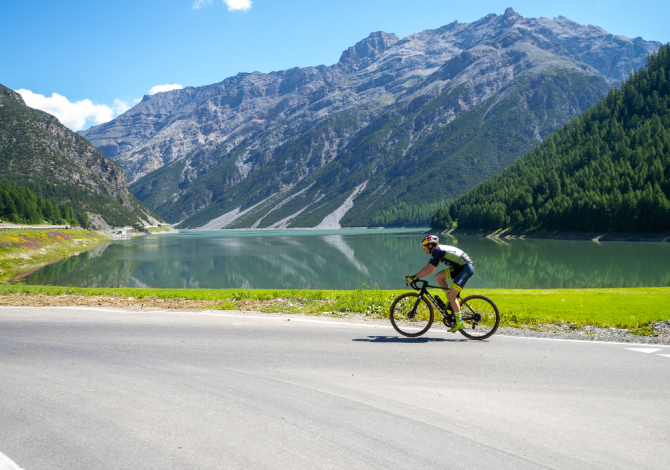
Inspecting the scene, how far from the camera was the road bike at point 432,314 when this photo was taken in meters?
12.6

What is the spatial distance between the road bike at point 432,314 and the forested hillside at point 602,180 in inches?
4428

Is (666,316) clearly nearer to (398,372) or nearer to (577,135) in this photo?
(398,372)

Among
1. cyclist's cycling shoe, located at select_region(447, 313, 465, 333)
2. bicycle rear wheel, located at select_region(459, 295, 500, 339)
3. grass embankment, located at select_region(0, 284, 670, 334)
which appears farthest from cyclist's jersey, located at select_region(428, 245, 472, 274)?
grass embankment, located at select_region(0, 284, 670, 334)

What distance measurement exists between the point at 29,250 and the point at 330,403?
283 feet

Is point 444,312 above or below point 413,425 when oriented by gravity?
above

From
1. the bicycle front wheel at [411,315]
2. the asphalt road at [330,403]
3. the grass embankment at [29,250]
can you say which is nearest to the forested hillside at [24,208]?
the grass embankment at [29,250]

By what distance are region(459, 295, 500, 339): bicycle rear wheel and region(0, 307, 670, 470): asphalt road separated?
1.26ft

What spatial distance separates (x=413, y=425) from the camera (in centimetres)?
667

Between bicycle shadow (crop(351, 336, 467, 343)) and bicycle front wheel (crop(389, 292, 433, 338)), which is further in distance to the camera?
bicycle front wheel (crop(389, 292, 433, 338))

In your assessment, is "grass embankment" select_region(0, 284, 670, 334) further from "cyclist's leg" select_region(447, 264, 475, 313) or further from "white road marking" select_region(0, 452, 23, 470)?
"white road marking" select_region(0, 452, 23, 470)

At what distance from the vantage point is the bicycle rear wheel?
12461 mm

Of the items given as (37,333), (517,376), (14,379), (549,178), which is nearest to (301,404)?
(517,376)

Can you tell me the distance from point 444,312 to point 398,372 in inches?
155

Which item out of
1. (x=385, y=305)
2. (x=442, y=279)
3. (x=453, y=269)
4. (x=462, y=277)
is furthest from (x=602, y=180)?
(x=442, y=279)
